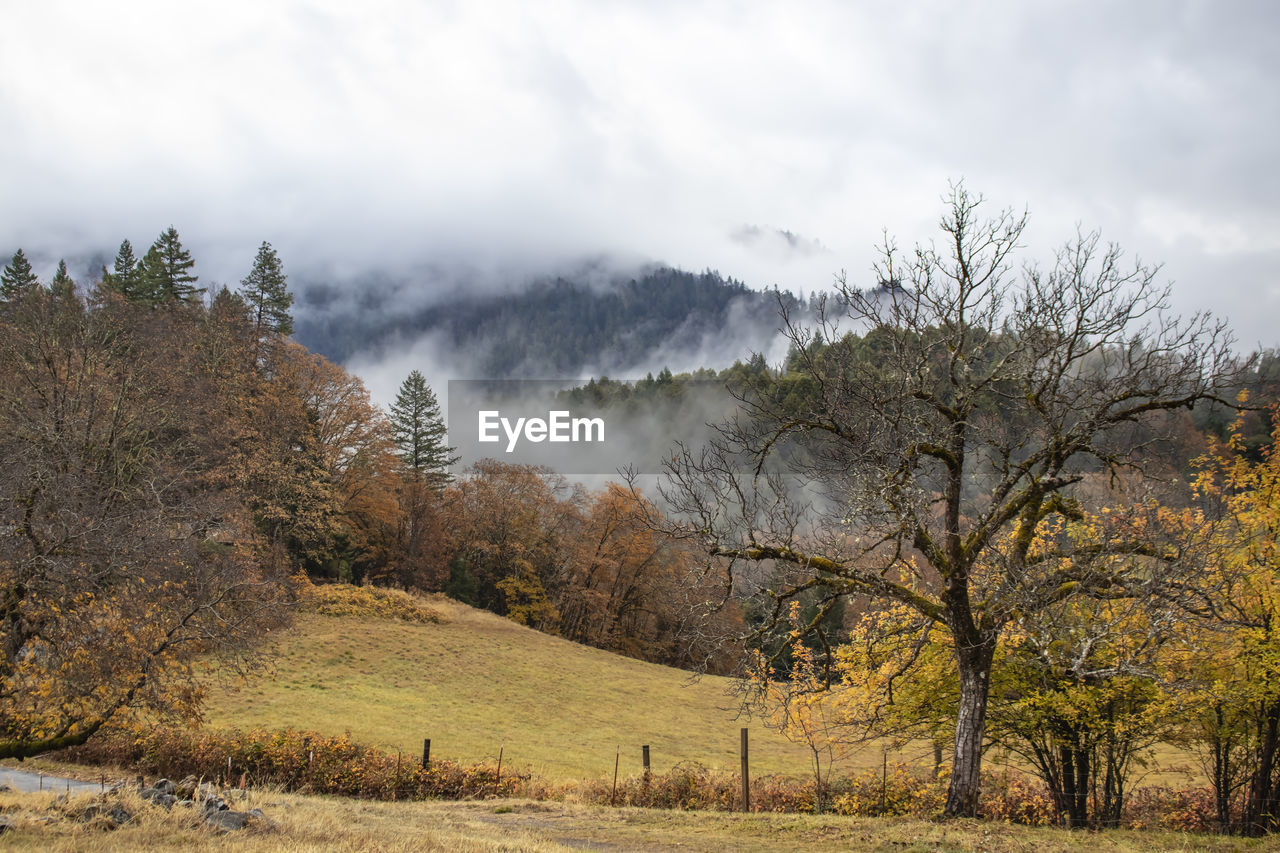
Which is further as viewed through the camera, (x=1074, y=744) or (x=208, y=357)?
(x=208, y=357)

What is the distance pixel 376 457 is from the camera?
53.0 m

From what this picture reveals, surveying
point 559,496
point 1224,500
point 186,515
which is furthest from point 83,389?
point 559,496

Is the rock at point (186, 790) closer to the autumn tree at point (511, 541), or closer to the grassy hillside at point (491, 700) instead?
the grassy hillside at point (491, 700)

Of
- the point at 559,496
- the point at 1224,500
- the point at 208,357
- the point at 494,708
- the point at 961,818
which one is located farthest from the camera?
the point at 559,496

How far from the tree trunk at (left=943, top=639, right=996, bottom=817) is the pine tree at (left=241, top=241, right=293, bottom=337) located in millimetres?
55126

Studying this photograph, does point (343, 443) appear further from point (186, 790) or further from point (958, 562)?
Result: point (958, 562)

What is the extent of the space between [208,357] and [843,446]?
143ft

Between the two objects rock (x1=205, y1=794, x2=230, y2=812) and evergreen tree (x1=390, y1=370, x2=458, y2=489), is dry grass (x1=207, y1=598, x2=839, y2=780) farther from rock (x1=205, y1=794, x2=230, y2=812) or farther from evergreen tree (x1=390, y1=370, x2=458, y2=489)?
evergreen tree (x1=390, y1=370, x2=458, y2=489)

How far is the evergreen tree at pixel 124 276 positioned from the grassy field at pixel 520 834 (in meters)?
48.3

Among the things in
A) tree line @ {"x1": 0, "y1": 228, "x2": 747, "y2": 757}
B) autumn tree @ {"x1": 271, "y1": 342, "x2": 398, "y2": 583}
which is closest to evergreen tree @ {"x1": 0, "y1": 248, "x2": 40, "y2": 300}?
tree line @ {"x1": 0, "y1": 228, "x2": 747, "y2": 757}

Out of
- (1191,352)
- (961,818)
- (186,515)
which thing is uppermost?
(1191,352)

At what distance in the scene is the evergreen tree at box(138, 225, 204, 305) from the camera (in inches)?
2206

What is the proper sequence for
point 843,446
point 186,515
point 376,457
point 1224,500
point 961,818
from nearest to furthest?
point 961,818 < point 843,446 < point 1224,500 < point 186,515 < point 376,457

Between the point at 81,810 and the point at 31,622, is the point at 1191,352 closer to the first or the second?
the point at 81,810
